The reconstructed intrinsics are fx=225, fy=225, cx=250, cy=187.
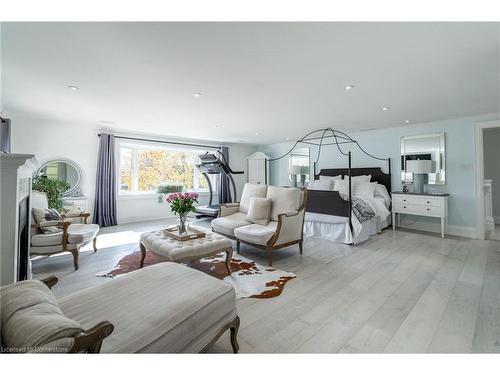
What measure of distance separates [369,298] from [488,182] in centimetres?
451

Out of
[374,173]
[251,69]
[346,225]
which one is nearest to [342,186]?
[374,173]

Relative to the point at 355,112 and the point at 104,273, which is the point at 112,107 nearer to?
the point at 104,273

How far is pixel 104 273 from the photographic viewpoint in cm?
271

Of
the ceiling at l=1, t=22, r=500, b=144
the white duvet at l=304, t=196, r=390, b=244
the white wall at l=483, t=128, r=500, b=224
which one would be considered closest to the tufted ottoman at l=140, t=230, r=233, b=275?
the ceiling at l=1, t=22, r=500, b=144

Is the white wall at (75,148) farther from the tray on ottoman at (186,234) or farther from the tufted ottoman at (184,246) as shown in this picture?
the tray on ottoman at (186,234)

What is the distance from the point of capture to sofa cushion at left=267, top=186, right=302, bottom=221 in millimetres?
3477

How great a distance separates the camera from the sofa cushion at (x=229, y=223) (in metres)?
3.51

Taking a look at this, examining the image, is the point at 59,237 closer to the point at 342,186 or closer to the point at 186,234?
the point at 186,234

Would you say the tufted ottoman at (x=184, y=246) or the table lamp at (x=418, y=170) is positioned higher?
the table lamp at (x=418, y=170)

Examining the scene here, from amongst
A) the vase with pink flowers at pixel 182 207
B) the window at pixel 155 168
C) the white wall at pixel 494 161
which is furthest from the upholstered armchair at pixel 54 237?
the white wall at pixel 494 161

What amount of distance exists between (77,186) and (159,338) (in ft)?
16.8

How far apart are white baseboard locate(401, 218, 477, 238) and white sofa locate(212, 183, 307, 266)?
3.19 meters

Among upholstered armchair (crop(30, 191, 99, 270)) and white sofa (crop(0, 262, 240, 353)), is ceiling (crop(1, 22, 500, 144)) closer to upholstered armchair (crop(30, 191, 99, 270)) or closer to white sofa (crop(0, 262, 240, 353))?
upholstered armchair (crop(30, 191, 99, 270))
